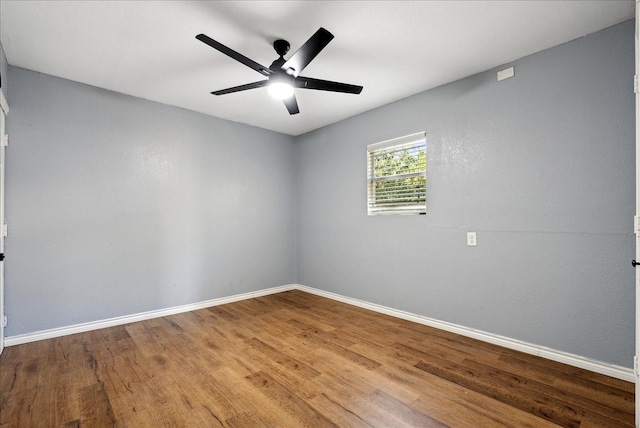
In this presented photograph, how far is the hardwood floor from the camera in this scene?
5.59 feet

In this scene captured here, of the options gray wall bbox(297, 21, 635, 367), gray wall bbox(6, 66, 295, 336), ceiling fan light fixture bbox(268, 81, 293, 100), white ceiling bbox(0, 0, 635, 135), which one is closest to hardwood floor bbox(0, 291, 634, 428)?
gray wall bbox(297, 21, 635, 367)

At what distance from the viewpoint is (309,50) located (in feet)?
6.47

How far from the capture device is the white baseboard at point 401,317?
2.18 meters

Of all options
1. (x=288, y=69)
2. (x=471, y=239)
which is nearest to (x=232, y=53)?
(x=288, y=69)

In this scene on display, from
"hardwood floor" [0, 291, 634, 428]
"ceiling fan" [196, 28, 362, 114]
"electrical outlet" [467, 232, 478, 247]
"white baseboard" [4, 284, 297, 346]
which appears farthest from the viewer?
"electrical outlet" [467, 232, 478, 247]

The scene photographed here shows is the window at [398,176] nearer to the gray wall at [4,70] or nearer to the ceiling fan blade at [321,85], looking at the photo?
the ceiling fan blade at [321,85]

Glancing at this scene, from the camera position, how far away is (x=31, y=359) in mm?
2420

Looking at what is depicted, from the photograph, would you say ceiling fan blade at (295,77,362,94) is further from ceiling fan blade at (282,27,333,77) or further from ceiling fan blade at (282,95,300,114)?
ceiling fan blade at (282,95,300,114)

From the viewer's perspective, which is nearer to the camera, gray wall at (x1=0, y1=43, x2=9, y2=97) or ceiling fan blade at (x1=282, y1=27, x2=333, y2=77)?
ceiling fan blade at (x1=282, y1=27, x2=333, y2=77)

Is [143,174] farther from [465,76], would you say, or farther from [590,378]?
[590,378]

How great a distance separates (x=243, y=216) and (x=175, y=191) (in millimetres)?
1008

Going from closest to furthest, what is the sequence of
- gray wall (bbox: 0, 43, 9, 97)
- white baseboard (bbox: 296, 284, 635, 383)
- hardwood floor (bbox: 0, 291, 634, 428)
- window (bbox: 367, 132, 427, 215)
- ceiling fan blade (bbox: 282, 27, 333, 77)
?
hardwood floor (bbox: 0, 291, 634, 428) < ceiling fan blade (bbox: 282, 27, 333, 77) < white baseboard (bbox: 296, 284, 635, 383) < gray wall (bbox: 0, 43, 9, 97) < window (bbox: 367, 132, 427, 215)

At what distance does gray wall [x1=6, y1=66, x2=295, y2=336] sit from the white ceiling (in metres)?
0.46

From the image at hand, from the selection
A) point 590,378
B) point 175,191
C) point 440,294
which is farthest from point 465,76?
point 175,191
